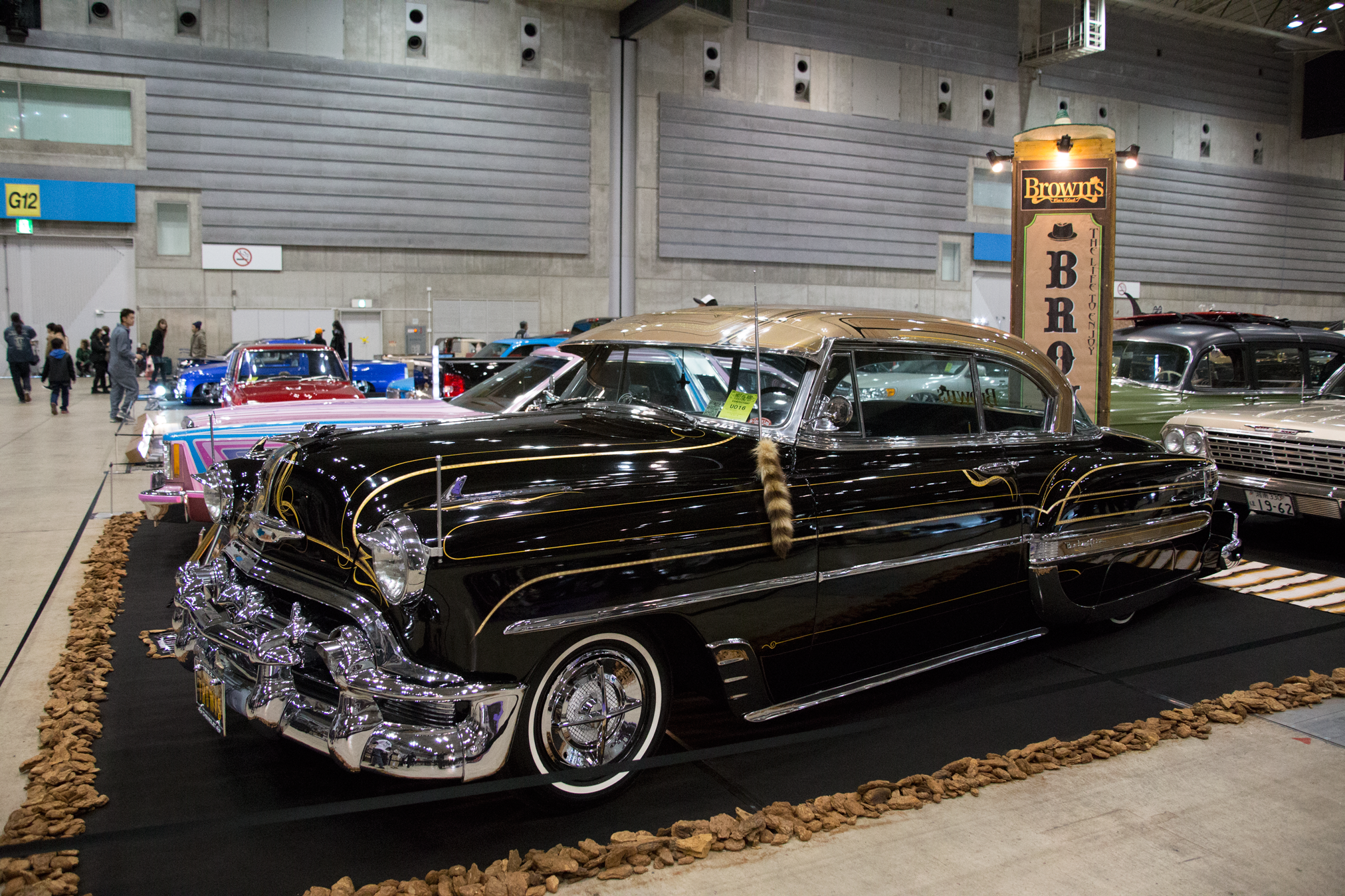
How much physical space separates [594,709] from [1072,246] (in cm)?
771

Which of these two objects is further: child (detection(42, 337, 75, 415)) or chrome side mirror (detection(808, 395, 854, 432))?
child (detection(42, 337, 75, 415))

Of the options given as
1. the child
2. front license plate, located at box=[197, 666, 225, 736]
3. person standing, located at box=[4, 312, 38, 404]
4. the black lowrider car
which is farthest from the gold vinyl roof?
person standing, located at box=[4, 312, 38, 404]

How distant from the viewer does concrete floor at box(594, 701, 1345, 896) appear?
271 centimetres

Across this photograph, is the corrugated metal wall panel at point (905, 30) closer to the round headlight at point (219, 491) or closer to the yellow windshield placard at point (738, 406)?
the yellow windshield placard at point (738, 406)

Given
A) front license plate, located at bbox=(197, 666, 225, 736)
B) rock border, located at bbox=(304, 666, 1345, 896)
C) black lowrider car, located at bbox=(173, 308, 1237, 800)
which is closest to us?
rock border, located at bbox=(304, 666, 1345, 896)

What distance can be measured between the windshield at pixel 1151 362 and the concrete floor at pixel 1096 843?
614 cm

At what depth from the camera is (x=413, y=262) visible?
80.5 ft

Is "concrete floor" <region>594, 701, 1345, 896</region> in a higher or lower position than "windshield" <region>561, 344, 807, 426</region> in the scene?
lower

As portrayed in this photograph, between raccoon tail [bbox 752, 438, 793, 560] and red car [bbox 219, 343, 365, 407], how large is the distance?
7439mm

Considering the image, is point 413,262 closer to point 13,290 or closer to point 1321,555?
point 13,290

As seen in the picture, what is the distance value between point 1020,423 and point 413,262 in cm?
2215

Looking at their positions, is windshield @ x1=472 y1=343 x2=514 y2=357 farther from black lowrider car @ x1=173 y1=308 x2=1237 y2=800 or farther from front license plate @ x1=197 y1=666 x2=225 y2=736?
front license plate @ x1=197 y1=666 x2=225 y2=736

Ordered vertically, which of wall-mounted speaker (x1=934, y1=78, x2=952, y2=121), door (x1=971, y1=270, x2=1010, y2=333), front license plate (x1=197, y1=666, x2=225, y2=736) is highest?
wall-mounted speaker (x1=934, y1=78, x2=952, y2=121)

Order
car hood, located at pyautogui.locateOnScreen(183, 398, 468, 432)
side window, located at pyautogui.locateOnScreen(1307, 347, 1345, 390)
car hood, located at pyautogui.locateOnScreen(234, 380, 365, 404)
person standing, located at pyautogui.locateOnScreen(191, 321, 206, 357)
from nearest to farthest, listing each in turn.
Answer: car hood, located at pyautogui.locateOnScreen(183, 398, 468, 432) < side window, located at pyautogui.locateOnScreen(1307, 347, 1345, 390) < car hood, located at pyautogui.locateOnScreen(234, 380, 365, 404) < person standing, located at pyautogui.locateOnScreen(191, 321, 206, 357)
